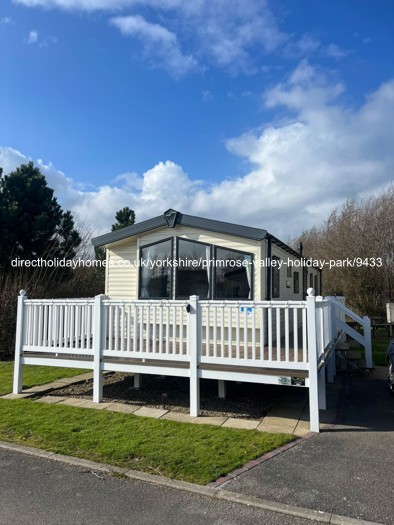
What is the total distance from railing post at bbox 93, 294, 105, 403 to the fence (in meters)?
0.02

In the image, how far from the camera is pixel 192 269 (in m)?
8.40

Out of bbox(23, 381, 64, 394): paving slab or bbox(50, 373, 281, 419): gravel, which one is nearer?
bbox(50, 373, 281, 419): gravel

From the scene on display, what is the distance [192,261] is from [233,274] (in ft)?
3.28

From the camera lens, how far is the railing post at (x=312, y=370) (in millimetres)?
4883

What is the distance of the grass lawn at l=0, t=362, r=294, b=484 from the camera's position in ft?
12.5

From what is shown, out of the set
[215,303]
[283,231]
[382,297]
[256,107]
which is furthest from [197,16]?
[283,231]

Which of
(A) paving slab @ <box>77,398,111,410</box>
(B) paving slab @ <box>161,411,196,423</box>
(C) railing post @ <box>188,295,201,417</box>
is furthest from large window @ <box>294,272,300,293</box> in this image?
(A) paving slab @ <box>77,398,111,410</box>

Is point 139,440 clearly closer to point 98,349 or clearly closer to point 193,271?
point 98,349

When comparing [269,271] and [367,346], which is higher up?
[269,271]

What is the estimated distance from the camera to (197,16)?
8195 millimetres

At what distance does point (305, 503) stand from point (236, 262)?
526 cm

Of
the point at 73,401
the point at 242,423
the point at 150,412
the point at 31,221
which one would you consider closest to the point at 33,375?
the point at 73,401

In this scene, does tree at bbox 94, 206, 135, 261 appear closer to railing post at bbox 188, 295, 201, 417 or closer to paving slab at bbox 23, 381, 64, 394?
paving slab at bbox 23, 381, 64, 394

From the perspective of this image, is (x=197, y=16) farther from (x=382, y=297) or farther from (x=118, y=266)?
(x=382, y=297)
